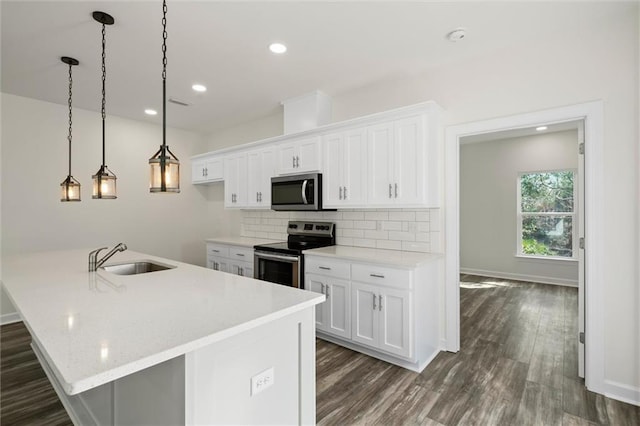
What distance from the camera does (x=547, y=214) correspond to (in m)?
5.62

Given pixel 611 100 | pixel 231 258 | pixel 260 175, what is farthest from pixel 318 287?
pixel 611 100

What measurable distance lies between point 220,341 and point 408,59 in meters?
2.85

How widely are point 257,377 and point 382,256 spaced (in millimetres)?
1776

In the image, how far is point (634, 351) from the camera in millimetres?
2188

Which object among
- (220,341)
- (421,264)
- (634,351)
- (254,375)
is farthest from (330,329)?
(634,351)

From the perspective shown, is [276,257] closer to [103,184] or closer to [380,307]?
[380,307]

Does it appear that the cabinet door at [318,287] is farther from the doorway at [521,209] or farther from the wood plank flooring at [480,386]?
the doorway at [521,209]

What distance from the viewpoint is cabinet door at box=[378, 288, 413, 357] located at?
2.58 m

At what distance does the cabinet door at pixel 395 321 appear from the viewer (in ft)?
8.45

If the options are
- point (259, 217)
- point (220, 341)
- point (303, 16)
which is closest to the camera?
point (220, 341)

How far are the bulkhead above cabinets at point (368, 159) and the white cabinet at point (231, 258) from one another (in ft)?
2.25

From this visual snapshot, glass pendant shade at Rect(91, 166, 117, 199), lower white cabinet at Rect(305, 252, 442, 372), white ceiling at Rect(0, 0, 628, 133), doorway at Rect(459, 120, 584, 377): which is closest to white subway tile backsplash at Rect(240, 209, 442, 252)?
lower white cabinet at Rect(305, 252, 442, 372)

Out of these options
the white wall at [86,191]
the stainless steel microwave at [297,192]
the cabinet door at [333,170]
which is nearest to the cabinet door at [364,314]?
the cabinet door at [333,170]

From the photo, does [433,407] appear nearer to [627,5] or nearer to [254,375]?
[254,375]
